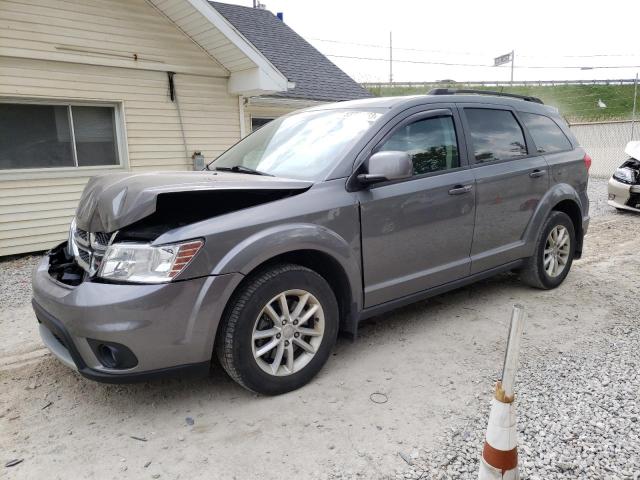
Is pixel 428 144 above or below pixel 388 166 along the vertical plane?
above

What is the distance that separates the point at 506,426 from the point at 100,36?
7.95 metres

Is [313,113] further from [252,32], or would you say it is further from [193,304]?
[252,32]

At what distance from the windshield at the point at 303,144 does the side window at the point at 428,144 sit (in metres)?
0.25

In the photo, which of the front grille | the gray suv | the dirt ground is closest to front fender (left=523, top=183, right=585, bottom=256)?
the gray suv

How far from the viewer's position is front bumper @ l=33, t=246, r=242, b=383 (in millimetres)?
2449

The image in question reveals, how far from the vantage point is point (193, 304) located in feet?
8.38

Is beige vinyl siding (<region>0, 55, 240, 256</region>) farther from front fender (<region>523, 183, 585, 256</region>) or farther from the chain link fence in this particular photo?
the chain link fence

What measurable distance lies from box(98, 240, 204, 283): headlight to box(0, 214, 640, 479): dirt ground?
89 centimetres

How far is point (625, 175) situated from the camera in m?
9.43

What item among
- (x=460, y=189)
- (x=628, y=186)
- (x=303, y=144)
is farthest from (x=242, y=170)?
(x=628, y=186)

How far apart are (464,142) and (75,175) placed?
612cm

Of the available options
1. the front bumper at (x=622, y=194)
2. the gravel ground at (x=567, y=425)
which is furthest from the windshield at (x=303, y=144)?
the front bumper at (x=622, y=194)

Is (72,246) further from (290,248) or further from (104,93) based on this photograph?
(104,93)

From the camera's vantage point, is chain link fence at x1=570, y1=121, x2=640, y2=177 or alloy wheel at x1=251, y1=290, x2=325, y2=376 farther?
chain link fence at x1=570, y1=121, x2=640, y2=177
